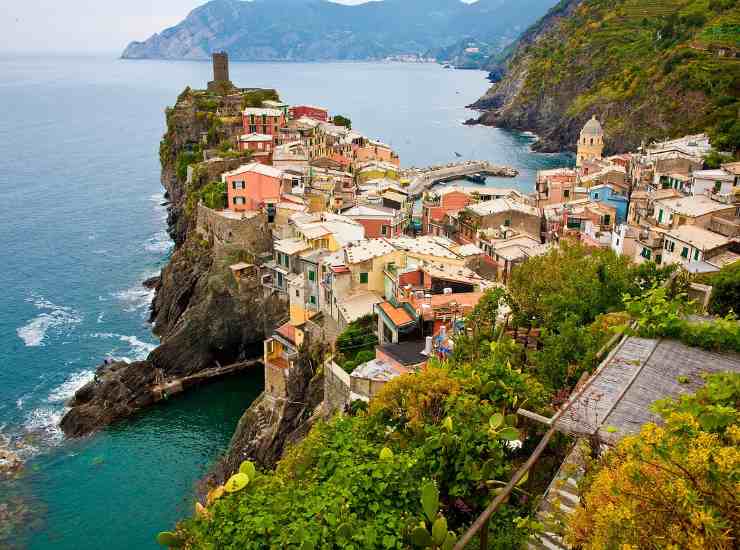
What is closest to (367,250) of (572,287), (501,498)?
(572,287)

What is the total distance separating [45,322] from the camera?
47938 millimetres

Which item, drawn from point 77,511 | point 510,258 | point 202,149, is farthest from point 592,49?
point 77,511

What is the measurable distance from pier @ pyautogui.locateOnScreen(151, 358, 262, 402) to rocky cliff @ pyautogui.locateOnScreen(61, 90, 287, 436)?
236 mm

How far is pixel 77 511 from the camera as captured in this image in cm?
2938

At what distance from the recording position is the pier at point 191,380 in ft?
127

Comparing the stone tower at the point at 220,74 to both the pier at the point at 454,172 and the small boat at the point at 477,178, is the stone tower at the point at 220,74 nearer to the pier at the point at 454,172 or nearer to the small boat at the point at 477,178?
the pier at the point at 454,172

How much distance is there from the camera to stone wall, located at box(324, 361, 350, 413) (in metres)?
24.1

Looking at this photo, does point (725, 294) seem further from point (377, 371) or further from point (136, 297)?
point (136, 297)

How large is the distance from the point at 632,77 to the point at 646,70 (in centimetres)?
277

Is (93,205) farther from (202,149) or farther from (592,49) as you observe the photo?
(592,49)

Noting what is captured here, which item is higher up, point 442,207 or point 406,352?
point 406,352

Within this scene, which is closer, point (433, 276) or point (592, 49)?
point (433, 276)

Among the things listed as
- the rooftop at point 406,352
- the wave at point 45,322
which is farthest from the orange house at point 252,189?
the rooftop at point 406,352

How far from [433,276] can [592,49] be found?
111m
